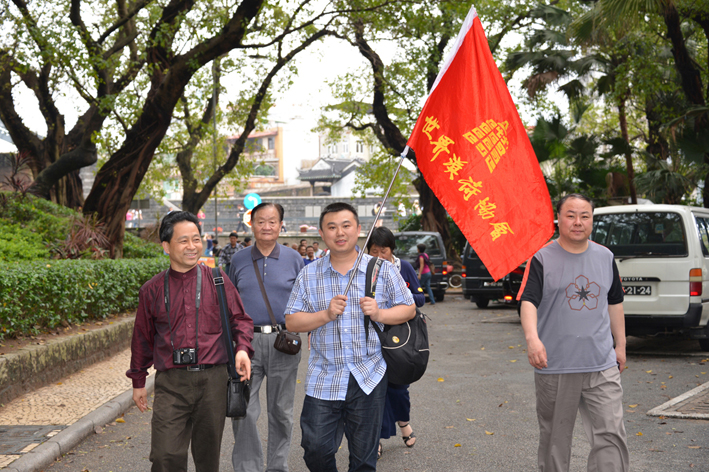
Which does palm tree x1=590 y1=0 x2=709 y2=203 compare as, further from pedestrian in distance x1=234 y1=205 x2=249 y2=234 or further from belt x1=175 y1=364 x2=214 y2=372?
pedestrian in distance x1=234 y1=205 x2=249 y2=234

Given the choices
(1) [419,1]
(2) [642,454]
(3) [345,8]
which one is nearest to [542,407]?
(2) [642,454]

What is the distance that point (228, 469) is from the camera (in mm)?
5375

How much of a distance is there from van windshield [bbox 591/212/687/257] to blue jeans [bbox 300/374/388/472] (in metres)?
7.01

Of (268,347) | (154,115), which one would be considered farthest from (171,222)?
(154,115)

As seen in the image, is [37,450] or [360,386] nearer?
[360,386]

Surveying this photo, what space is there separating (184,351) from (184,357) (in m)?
0.03

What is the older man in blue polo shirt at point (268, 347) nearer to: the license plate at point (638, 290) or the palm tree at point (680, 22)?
the license plate at point (638, 290)

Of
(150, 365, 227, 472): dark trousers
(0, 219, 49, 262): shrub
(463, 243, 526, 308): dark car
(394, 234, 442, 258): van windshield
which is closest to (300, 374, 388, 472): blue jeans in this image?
(150, 365, 227, 472): dark trousers

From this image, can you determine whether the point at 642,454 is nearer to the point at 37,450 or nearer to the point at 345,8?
the point at 37,450

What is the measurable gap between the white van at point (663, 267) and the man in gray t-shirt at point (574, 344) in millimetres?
5842

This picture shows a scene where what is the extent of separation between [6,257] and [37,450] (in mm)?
7866

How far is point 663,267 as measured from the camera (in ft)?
31.1

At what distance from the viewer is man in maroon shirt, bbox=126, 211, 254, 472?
3766 mm

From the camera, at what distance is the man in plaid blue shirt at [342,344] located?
12.1 feet
